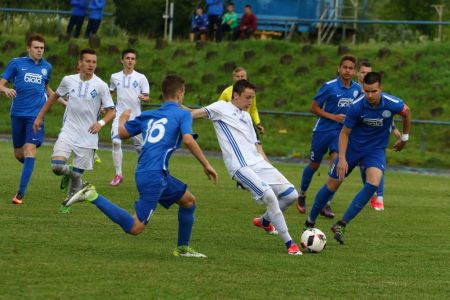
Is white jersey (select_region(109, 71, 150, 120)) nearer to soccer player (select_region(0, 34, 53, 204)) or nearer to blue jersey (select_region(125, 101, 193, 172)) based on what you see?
soccer player (select_region(0, 34, 53, 204))

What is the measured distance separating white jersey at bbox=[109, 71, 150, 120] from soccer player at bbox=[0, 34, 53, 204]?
306cm

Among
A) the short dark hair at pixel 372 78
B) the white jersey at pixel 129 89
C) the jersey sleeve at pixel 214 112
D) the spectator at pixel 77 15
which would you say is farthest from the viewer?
the spectator at pixel 77 15

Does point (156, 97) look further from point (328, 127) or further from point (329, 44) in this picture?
point (328, 127)

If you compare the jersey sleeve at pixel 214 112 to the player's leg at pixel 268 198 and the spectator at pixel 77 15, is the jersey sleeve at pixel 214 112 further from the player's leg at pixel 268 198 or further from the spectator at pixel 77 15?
the spectator at pixel 77 15

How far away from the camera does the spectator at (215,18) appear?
37562 mm

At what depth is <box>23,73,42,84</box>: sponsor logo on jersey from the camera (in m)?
15.5

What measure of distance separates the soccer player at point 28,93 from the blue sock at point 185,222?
4.82 m

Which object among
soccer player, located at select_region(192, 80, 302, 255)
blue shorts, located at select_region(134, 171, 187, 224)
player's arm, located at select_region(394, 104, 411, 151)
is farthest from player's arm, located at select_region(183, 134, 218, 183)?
player's arm, located at select_region(394, 104, 411, 151)

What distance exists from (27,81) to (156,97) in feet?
64.0

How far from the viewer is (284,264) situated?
34.0 ft

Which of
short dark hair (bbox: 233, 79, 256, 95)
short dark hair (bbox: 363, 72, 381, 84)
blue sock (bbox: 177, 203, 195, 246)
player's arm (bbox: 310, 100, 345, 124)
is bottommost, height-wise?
blue sock (bbox: 177, 203, 195, 246)

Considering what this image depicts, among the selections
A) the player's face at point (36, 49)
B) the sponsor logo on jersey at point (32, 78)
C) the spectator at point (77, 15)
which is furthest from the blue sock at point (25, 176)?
the spectator at point (77, 15)

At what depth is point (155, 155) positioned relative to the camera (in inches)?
396

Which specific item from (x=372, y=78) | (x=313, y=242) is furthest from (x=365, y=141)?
(x=313, y=242)
